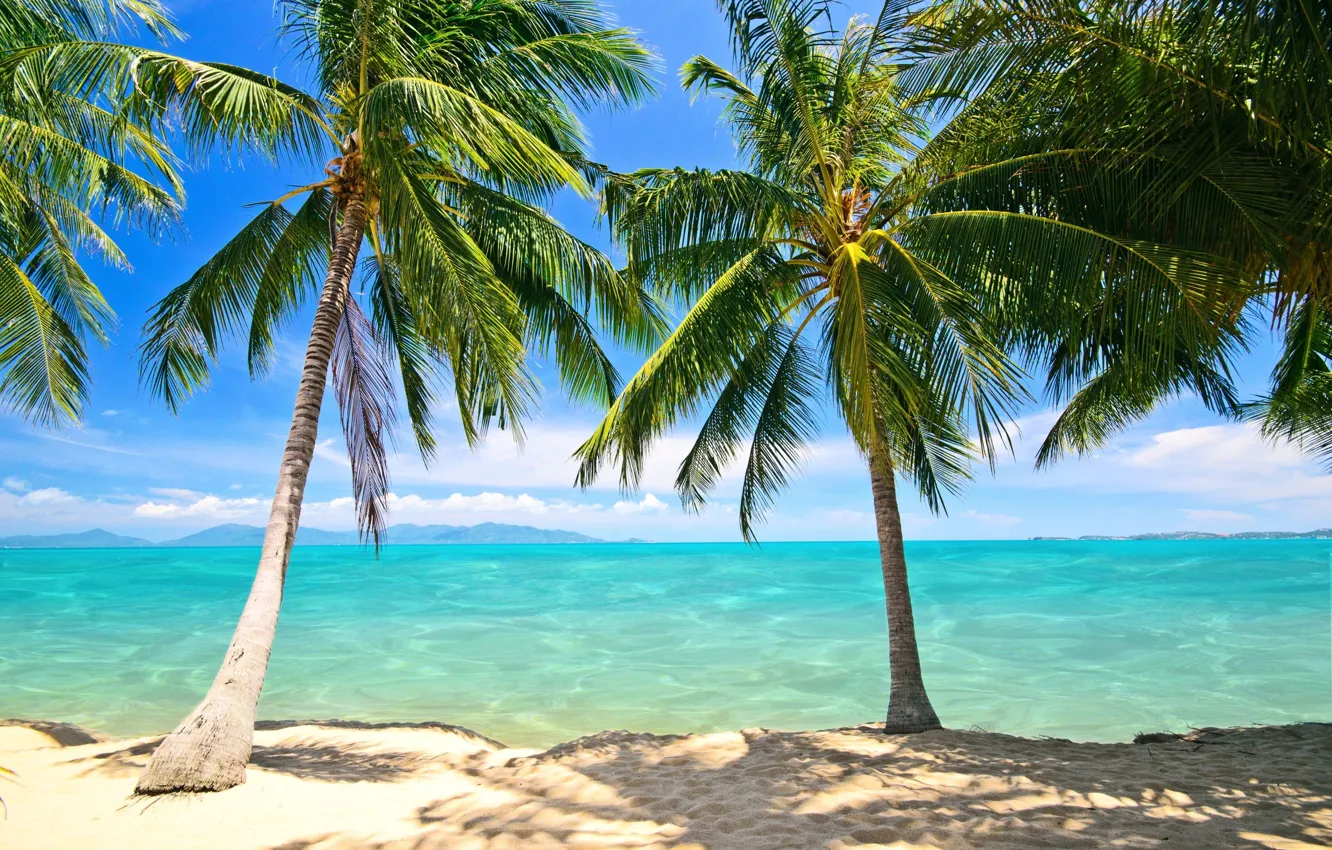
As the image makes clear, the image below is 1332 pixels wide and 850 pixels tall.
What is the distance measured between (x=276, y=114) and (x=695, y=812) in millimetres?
5956

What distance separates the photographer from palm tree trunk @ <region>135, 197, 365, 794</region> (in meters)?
4.62

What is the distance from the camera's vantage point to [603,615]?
21578mm

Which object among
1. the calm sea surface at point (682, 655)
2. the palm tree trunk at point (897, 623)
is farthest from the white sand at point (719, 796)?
the calm sea surface at point (682, 655)

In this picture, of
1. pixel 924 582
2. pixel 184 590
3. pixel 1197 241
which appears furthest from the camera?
pixel 924 582

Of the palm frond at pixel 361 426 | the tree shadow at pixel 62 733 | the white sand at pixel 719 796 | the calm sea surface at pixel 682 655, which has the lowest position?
the calm sea surface at pixel 682 655

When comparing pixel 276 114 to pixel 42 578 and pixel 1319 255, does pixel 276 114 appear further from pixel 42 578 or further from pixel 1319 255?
pixel 42 578

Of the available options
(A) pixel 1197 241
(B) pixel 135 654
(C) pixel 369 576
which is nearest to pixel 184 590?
(C) pixel 369 576

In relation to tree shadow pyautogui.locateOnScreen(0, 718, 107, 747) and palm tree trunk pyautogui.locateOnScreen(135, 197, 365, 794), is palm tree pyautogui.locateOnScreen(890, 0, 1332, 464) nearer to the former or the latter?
palm tree trunk pyautogui.locateOnScreen(135, 197, 365, 794)

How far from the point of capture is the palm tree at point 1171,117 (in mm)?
4094

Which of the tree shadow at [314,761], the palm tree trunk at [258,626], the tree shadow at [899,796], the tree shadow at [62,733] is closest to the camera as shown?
the tree shadow at [899,796]

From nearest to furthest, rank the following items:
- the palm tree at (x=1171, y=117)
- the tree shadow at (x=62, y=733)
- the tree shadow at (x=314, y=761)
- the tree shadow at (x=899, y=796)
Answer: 1. the tree shadow at (x=899, y=796)
2. the palm tree at (x=1171, y=117)
3. the tree shadow at (x=314, y=761)
4. the tree shadow at (x=62, y=733)

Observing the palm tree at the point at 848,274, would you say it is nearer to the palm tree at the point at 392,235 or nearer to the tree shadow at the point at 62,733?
the palm tree at the point at 392,235

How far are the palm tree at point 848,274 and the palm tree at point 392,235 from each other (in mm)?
1081

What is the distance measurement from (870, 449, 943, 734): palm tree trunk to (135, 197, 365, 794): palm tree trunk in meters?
4.74
